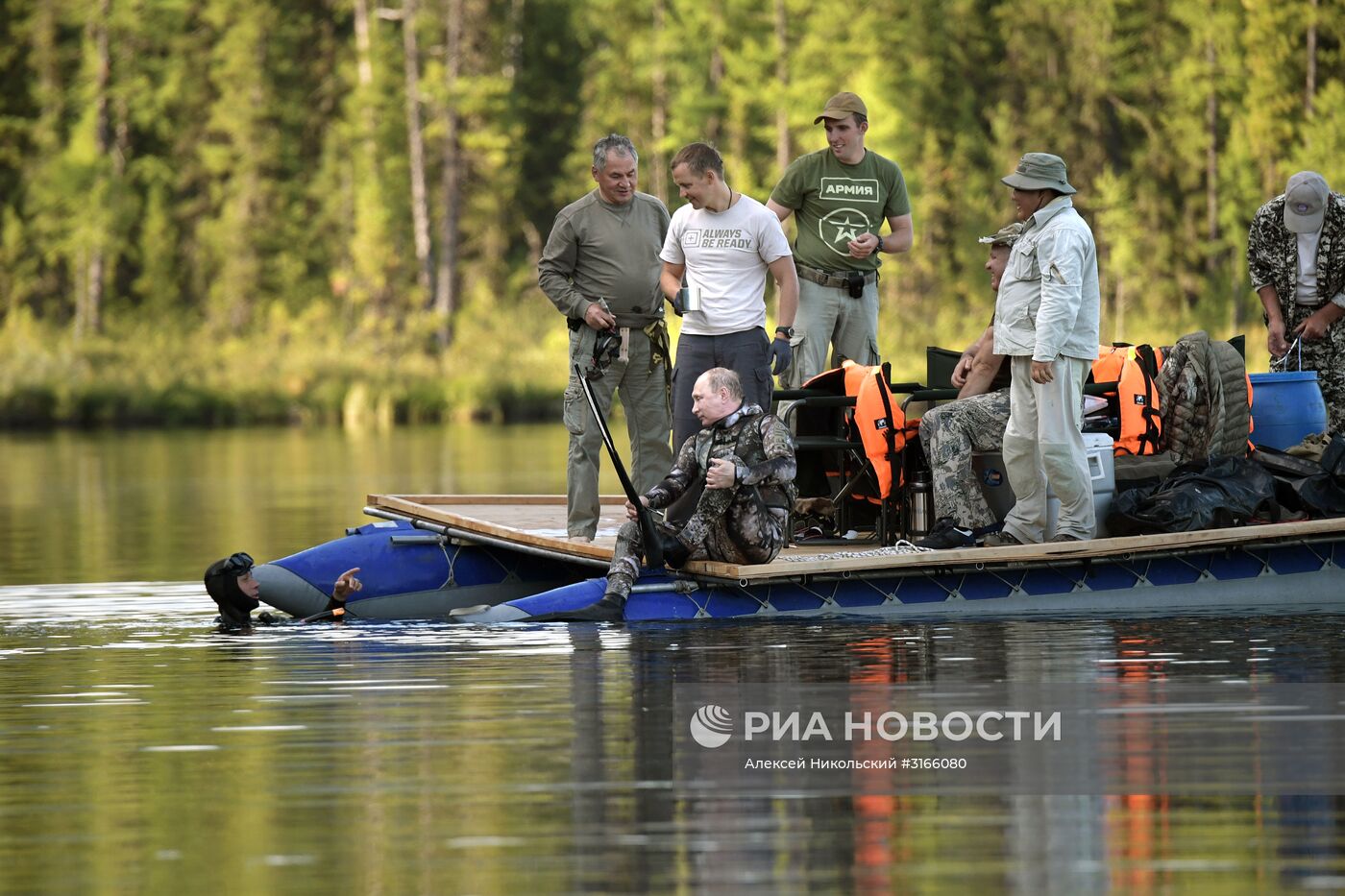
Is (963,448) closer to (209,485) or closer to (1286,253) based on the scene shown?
(1286,253)

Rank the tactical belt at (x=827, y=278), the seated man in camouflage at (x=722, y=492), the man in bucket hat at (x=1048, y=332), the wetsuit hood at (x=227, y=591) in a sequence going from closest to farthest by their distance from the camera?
the seated man in camouflage at (x=722, y=492) < the man in bucket hat at (x=1048, y=332) < the wetsuit hood at (x=227, y=591) < the tactical belt at (x=827, y=278)

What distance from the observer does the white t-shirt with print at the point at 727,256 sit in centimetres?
1023

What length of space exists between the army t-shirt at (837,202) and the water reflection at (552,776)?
2216mm

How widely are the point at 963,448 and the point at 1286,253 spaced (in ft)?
7.43

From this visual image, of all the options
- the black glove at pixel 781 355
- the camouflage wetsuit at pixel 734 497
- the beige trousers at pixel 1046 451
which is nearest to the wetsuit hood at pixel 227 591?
the camouflage wetsuit at pixel 734 497

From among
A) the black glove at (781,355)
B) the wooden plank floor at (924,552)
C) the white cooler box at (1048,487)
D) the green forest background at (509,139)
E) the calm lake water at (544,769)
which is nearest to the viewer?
the calm lake water at (544,769)

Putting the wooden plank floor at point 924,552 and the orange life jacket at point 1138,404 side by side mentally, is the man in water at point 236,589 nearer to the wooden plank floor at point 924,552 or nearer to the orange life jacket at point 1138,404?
the wooden plank floor at point 924,552

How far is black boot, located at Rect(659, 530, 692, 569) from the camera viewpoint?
9.97 metres

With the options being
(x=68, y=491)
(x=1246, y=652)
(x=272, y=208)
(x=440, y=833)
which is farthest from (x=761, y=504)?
(x=272, y=208)

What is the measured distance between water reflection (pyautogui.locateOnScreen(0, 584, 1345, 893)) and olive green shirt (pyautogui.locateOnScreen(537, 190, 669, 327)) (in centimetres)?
158

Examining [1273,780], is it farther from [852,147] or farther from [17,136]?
[17,136]

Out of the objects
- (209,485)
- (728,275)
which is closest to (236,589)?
(728,275)

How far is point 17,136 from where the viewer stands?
51562mm

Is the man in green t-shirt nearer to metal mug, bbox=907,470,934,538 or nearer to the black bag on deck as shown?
metal mug, bbox=907,470,934,538
